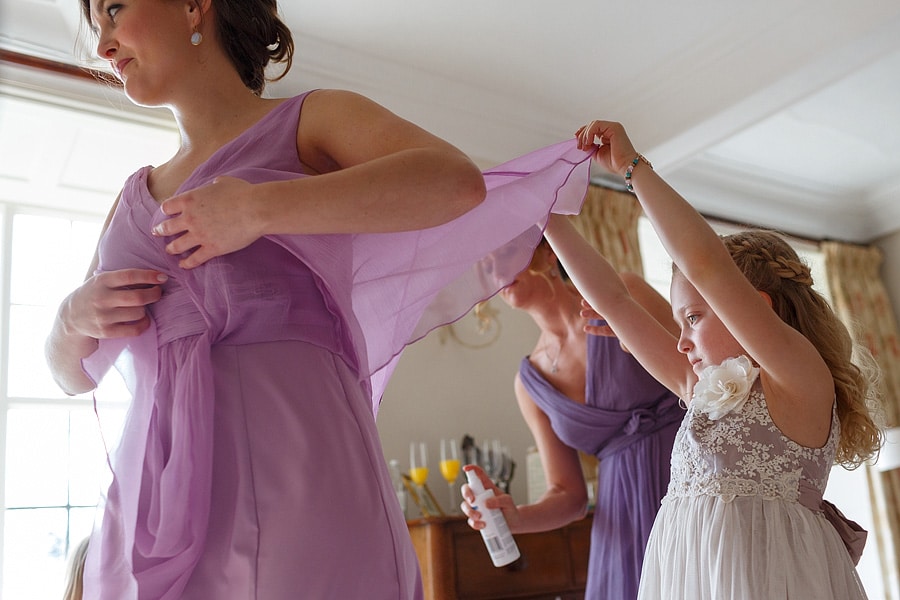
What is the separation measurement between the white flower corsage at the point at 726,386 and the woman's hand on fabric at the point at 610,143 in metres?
0.35

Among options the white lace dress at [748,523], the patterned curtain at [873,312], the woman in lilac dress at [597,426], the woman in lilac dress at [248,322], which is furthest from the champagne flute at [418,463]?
the patterned curtain at [873,312]

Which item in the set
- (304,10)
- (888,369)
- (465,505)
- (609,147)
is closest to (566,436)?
(465,505)

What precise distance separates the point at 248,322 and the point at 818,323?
100 cm

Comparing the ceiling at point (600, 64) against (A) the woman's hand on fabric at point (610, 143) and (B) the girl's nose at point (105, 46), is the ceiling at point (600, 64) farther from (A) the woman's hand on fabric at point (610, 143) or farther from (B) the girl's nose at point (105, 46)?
(B) the girl's nose at point (105, 46)

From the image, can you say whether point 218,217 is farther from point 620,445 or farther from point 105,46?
point 620,445

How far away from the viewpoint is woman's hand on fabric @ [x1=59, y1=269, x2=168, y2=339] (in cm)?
93

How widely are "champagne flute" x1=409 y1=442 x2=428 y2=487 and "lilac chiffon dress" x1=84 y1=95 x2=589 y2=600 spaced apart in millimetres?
2522

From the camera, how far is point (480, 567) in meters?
3.13

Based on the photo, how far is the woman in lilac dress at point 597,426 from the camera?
209 cm

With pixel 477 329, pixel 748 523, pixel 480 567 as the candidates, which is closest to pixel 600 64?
pixel 477 329

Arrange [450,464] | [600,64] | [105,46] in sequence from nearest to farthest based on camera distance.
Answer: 1. [105,46]
2. [450,464]
3. [600,64]

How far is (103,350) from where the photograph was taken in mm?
992

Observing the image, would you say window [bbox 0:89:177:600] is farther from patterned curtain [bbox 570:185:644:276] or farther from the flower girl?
the flower girl

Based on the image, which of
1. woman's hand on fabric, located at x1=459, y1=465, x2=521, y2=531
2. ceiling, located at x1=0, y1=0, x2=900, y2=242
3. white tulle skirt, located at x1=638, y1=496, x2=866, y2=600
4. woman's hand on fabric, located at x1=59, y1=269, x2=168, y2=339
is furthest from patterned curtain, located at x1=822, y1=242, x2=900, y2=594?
woman's hand on fabric, located at x1=59, y1=269, x2=168, y2=339
